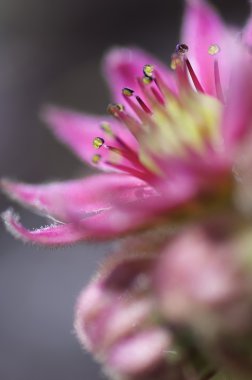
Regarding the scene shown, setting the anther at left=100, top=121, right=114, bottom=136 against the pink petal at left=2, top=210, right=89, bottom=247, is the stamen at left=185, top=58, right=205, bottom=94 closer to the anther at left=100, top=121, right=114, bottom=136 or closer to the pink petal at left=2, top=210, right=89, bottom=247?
the anther at left=100, top=121, right=114, bottom=136

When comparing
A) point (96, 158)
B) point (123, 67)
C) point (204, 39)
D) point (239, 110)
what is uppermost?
point (123, 67)

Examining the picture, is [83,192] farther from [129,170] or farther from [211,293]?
[211,293]

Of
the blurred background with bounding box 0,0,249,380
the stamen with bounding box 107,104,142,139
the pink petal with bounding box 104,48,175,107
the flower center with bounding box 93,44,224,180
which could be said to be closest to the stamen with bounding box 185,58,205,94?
the flower center with bounding box 93,44,224,180

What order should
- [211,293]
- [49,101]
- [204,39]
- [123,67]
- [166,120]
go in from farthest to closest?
[49,101] < [123,67] < [204,39] < [166,120] < [211,293]

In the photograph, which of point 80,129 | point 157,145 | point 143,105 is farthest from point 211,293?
point 80,129

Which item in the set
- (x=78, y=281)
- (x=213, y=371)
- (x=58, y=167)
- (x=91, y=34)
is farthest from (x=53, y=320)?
(x=213, y=371)

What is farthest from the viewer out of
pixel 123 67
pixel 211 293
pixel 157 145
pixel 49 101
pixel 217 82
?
pixel 49 101
